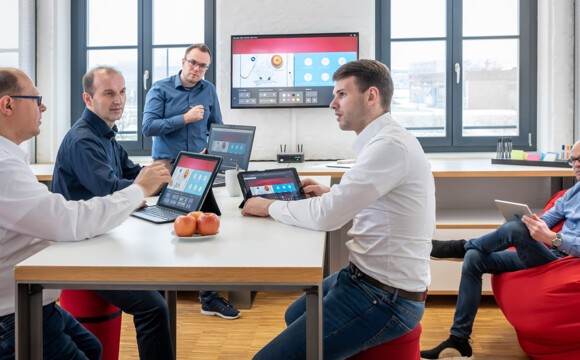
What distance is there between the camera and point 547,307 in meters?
2.57

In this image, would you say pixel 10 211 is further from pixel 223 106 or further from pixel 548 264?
pixel 223 106

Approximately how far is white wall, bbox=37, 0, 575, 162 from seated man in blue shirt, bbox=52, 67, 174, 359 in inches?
117

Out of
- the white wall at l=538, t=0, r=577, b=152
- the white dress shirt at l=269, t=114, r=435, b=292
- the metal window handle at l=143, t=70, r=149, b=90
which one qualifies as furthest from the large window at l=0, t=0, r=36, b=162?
the white wall at l=538, t=0, r=577, b=152

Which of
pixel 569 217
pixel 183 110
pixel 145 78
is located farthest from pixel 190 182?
pixel 145 78

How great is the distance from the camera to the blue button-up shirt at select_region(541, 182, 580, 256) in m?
2.63

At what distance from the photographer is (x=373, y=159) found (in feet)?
5.71

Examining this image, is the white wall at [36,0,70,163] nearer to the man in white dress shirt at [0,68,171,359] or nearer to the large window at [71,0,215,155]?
the large window at [71,0,215,155]

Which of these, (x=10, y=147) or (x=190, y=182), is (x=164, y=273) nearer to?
(x=10, y=147)

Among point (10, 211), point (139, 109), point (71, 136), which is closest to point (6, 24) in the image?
point (139, 109)

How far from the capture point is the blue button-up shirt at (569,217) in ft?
8.63

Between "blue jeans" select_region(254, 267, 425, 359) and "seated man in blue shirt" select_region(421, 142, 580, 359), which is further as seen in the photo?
"seated man in blue shirt" select_region(421, 142, 580, 359)

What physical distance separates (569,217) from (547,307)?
1.73ft

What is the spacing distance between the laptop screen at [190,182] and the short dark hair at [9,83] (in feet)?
2.17

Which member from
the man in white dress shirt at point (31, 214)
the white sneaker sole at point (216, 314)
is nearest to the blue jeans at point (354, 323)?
the man in white dress shirt at point (31, 214)
